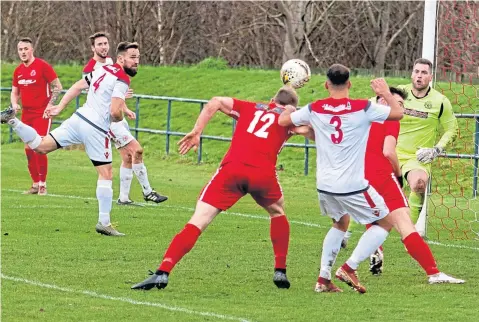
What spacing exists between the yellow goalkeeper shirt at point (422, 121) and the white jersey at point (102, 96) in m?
3.09

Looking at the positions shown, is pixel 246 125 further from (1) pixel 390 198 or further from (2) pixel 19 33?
(2) pixel 19 33

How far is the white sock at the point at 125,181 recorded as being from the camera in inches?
630

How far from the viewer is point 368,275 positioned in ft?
35.4

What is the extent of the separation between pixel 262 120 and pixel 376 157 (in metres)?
1.07

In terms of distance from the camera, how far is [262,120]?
31.9 feet

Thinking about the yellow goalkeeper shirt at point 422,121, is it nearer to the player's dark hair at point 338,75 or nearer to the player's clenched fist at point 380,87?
the player's clenched fist at point 380,87

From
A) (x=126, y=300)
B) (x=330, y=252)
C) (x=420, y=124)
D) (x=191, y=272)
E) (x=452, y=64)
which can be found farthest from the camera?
(x=452, y=64)

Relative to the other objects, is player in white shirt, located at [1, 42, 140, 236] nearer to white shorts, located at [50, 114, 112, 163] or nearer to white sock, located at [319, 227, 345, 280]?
white shorts, located at [50, 114, 112, 163]

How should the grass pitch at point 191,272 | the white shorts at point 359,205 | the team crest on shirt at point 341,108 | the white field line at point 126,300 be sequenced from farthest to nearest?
the white shorts at point 359,205, the team crest on shirt at point 341,108, the grass pitch at point 191,272, the white field line at point 126,300

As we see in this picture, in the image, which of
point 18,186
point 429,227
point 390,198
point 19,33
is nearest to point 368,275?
point 390,198

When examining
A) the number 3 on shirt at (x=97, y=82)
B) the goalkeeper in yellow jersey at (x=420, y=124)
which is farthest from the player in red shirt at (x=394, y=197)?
the number 3 on shirt at (x=97, y=82)

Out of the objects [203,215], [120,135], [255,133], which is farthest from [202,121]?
[120,135]

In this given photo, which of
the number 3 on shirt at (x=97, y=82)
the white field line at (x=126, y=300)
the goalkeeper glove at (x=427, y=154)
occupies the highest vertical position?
the number 3 on shirt at (x=97, y=82)

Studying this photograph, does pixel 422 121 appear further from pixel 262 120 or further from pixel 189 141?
pixel 189 141
